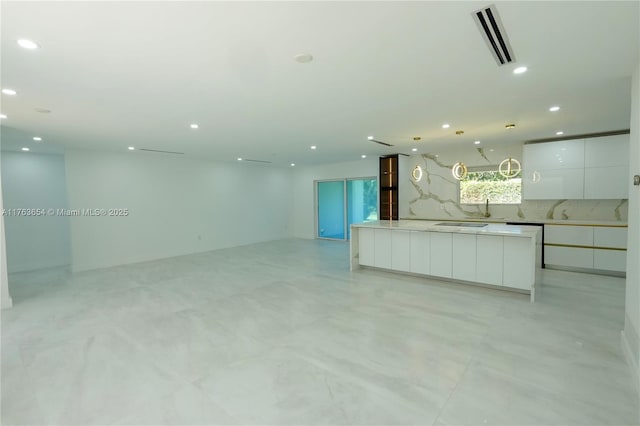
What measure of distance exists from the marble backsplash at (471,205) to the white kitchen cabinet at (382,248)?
283cm

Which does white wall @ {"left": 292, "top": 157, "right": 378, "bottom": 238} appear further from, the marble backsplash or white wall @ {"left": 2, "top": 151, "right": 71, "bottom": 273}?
white wall @ {"left": 2, "top": 151, "right": 71, "bottom": 273}

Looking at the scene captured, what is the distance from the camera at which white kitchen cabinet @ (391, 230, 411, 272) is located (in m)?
5.38

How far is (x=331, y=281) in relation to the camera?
5191mm

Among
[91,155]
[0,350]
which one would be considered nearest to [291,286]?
[0,350]

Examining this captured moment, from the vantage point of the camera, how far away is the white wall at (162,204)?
6523mm

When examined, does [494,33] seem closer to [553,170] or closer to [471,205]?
[553,170]

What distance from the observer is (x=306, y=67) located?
8.63 ft

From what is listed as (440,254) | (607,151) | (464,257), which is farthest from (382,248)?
(607,151)

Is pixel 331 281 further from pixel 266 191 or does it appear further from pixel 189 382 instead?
pixel 266 191

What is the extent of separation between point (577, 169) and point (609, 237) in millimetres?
1409

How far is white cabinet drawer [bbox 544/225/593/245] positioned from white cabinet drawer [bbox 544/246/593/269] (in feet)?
0.41

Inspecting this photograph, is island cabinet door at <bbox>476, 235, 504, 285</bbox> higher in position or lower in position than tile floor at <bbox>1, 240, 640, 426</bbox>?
higher

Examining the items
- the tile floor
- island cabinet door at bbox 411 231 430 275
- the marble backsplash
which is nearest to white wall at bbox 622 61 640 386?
the tile floor

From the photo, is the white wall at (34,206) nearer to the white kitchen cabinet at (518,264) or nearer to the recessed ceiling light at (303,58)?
the recessed ceiling light at (303,58)
